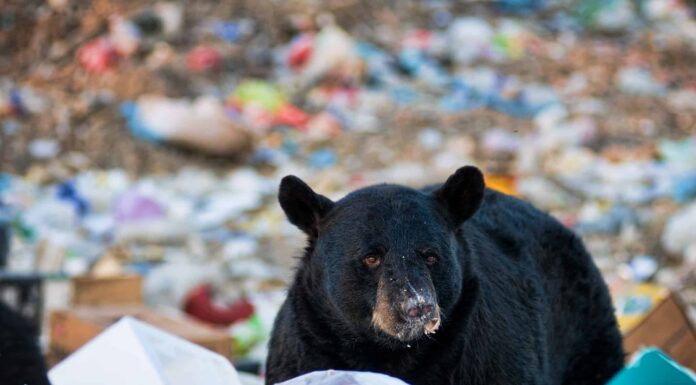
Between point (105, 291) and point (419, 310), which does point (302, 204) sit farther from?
point (105, 291)

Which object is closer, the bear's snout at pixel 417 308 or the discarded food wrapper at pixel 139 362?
the bear's snout at pixel 417 308

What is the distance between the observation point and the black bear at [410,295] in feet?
9.05

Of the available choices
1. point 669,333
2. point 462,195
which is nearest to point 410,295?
point 462,195

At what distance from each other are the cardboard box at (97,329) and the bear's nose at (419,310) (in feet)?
6.22

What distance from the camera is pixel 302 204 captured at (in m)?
2.99

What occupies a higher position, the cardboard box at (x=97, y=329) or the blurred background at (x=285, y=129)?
the cardboard box at (x=97, y=329)

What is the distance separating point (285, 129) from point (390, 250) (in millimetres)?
8784

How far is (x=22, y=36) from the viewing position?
13.2 meters

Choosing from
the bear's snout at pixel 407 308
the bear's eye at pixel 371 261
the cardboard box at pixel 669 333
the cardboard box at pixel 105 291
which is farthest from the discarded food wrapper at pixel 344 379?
the cardboard box at pixel 105 291

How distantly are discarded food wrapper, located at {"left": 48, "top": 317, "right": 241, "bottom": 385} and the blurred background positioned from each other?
2.35 m

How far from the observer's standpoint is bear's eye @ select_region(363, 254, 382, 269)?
2.77m

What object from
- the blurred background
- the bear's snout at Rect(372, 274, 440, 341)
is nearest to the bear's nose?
the bear's snout at Rect(372, 274, 440, 341)

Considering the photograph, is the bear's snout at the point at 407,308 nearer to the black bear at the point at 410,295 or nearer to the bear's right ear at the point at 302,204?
the black bear at the point at 410,295

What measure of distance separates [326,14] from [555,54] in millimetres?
2671
